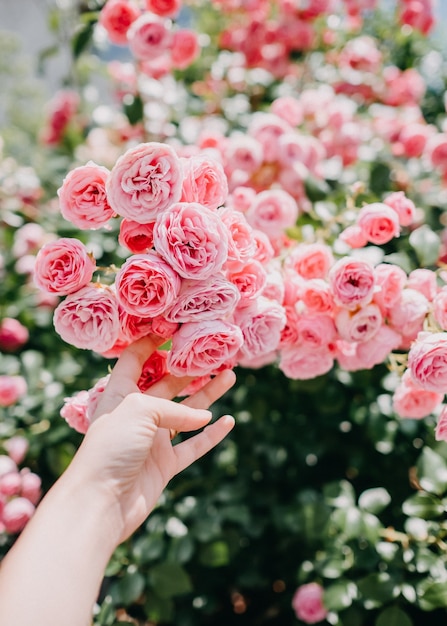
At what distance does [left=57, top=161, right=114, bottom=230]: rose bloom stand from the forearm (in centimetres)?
39

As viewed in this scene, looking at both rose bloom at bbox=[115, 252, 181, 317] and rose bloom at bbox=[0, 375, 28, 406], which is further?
rose bloom at bbox=[0, 375, 28, 406]

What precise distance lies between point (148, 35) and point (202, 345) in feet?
3.58

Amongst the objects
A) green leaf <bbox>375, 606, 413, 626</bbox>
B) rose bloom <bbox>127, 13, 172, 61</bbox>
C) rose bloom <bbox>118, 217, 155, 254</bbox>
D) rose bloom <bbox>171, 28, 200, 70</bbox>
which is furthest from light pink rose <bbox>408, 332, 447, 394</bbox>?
rose bloom <bbox>171, 28, 200, 70</bbox>

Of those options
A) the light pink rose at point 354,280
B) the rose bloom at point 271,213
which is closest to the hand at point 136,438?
the light pink rose at point 354,280

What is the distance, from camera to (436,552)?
1157mm

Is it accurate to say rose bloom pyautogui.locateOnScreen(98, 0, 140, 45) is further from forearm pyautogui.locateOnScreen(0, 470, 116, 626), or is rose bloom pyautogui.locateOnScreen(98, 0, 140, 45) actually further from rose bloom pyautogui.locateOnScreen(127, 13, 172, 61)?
forearm pyautogui.locateOnScreen(0, 470, 116, 626)

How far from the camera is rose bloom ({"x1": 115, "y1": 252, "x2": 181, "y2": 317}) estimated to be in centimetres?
72

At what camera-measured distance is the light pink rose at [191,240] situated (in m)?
0.73

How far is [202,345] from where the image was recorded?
0.75 m

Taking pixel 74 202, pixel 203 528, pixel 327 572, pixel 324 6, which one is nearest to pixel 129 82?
pixel 324 6

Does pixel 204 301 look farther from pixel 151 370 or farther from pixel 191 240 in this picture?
pixel 151 370

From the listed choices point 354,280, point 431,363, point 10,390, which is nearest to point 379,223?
point 354,280

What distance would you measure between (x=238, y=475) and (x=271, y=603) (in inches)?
18.4

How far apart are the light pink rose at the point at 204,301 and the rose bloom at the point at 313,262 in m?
0.26
